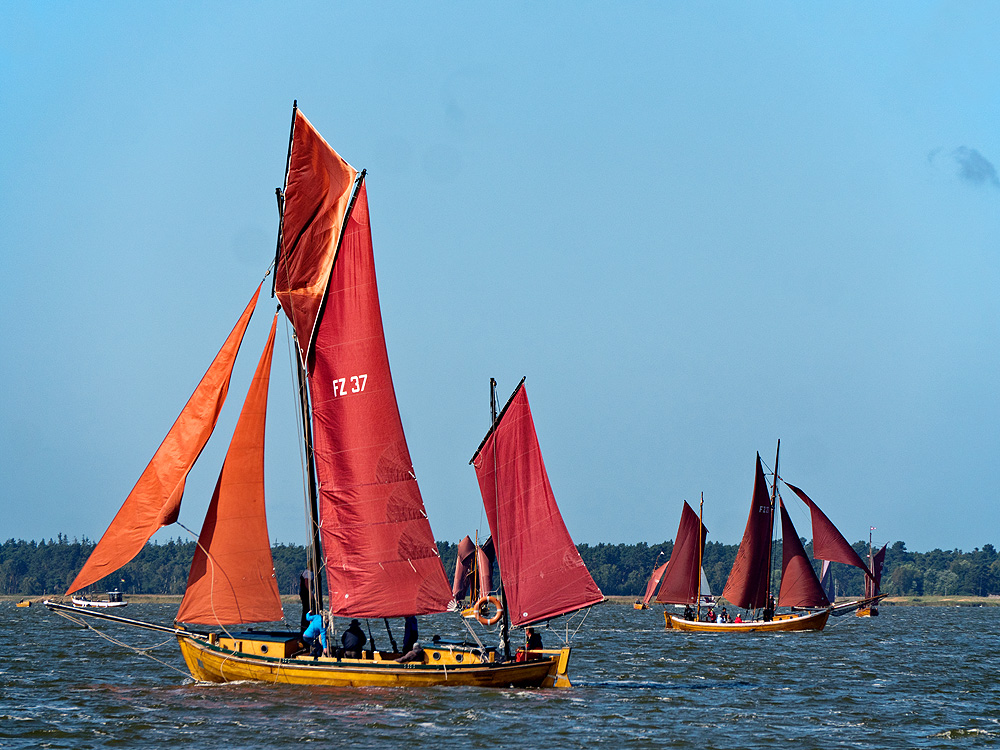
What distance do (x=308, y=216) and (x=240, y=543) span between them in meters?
10.5

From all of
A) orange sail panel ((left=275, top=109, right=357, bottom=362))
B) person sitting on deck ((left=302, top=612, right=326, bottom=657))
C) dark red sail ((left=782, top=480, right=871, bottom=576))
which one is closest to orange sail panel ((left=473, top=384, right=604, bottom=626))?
person sitting on deck ((left=302, top=612, right=326, bottom=657))

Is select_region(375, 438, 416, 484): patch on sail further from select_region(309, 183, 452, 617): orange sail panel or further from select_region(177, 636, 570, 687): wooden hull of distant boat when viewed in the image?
select_region(177, 636, 570, 687): wooden hull of distant boat

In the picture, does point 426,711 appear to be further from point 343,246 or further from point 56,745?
point 343,246

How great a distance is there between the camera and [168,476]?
37125 mm

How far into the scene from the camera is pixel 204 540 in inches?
1491

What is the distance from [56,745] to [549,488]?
55.9 ft

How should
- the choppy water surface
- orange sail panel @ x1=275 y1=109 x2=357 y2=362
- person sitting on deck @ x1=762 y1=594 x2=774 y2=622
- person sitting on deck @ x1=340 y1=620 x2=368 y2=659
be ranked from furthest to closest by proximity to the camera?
1. person sitting on deck @ x1=762 y1=594 x2=774 y2=622
2. orange sail panel @ x1=275 y1=109 x2=357 y2=362
3. person sitting on deck @ x1=340 y1=620 x2=368 y2=659
4. the choppy water surface

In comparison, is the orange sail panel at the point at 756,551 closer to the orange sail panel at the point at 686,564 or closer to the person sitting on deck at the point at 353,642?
the orange sail panel at the point at 686,564

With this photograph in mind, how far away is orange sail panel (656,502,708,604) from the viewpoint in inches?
3570

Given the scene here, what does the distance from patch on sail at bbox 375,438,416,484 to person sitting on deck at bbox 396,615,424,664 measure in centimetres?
428

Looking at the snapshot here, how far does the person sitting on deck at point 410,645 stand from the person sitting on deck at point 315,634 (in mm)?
2502

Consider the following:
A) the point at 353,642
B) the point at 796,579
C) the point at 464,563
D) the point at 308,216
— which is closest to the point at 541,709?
the point at 353,642

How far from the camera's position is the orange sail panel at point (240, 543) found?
37.7 meters

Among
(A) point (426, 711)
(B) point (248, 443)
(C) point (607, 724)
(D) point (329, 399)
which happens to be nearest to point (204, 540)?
(B) point (248, 443)
